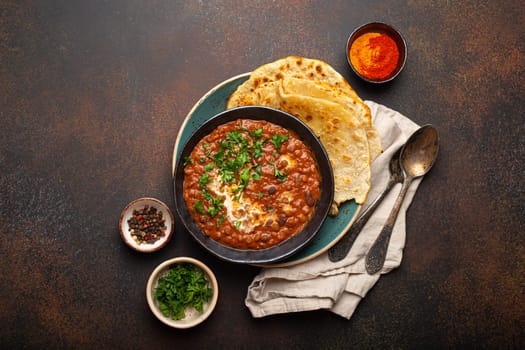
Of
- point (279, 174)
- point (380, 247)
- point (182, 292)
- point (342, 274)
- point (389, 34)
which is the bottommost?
point (182, 292)

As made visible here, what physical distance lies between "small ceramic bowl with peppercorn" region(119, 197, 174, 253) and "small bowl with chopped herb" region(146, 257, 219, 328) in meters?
0.28

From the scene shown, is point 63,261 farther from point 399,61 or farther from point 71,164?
point 399,61

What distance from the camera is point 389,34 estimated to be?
4617 mm

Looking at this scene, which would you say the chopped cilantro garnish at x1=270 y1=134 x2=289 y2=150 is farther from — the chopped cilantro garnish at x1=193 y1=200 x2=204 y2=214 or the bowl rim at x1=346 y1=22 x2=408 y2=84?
the bowl rim at x1=346 y1=22 x2=408 y2=84

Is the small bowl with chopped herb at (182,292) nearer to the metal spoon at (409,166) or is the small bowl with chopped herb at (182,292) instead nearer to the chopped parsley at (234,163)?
the chopped parsley at (234,163)

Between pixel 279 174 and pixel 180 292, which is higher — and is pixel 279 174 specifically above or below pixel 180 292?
above

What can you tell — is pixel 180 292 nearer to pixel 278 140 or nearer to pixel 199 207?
pixel 199 207

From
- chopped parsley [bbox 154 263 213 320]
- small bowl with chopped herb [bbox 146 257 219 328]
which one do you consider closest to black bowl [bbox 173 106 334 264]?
small bowl with chopped herb [bbox 146 257 219 328]

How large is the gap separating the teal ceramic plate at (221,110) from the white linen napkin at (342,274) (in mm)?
A: 125

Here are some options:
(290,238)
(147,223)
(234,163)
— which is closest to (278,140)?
(234,163)

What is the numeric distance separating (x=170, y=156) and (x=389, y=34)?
8.00 feet

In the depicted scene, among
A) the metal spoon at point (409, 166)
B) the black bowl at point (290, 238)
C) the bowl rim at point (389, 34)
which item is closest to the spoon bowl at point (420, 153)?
the metal spoon at point (409, 166)

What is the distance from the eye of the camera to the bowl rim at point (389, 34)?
4.49m

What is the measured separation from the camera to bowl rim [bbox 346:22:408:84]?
4.49 metres
